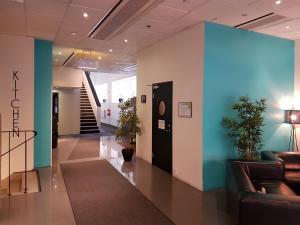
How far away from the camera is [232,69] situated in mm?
4539

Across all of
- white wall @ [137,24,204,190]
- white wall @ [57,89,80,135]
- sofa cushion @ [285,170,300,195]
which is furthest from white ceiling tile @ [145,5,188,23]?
white wall @ [57,89,80,135]

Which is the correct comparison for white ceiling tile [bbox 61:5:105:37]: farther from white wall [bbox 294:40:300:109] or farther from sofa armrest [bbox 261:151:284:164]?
white wall [bbox 294:40:300:109]

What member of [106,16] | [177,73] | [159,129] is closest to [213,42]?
[177,73]

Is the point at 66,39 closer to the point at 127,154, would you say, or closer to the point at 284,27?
the point at 127,154

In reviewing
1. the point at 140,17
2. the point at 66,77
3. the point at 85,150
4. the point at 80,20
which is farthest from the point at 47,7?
the point at 66,77

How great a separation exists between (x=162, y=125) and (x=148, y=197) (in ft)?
6.61

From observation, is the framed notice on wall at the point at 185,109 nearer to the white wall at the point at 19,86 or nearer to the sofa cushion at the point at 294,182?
the sofa cushion at the point at 294,182

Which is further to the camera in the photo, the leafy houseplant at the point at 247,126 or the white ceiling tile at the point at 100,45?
the white ceiling tile at the point at 100,45

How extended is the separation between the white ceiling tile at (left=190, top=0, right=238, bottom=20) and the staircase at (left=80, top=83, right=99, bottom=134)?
9.45m

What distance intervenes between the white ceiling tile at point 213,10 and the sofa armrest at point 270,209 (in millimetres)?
2837

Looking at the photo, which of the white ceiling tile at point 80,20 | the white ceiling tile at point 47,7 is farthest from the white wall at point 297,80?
the white ceiling tile at point 47,7

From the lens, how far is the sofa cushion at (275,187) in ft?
10.7

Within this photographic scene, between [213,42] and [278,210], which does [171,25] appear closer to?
[213,42]

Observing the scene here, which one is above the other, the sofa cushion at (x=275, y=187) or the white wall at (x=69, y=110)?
the white wall at (x=69, y=110)
